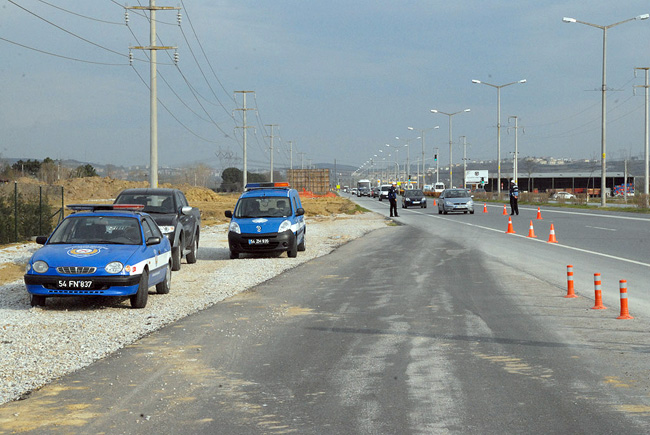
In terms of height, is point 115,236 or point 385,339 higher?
point 115,236

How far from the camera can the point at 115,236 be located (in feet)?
43.4

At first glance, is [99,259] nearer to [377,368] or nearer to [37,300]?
[37,300]

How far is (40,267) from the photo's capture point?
1180 cm

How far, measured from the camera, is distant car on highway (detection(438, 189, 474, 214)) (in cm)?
4894


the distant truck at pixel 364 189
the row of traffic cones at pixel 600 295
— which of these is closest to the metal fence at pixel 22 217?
the row of traffic cones at pixel 600 295

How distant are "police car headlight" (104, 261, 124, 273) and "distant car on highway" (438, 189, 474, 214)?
3873cm

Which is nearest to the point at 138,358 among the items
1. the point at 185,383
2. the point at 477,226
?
the point at 185,383

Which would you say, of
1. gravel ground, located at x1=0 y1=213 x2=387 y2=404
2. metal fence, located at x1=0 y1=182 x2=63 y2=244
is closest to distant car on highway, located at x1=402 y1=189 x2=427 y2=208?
metal fence, located at x1=0 y1=182 x2=63 y2=244

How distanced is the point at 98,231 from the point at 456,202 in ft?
124

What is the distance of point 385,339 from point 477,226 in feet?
88.1

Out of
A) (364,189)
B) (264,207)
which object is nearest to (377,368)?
(264,207)

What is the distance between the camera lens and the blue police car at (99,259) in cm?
1173

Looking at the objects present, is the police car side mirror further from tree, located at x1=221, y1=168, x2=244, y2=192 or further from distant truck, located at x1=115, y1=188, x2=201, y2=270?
tree, located at x1=221, y1=168, x2=244, y2=192

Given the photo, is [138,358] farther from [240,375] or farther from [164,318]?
[164,318]
